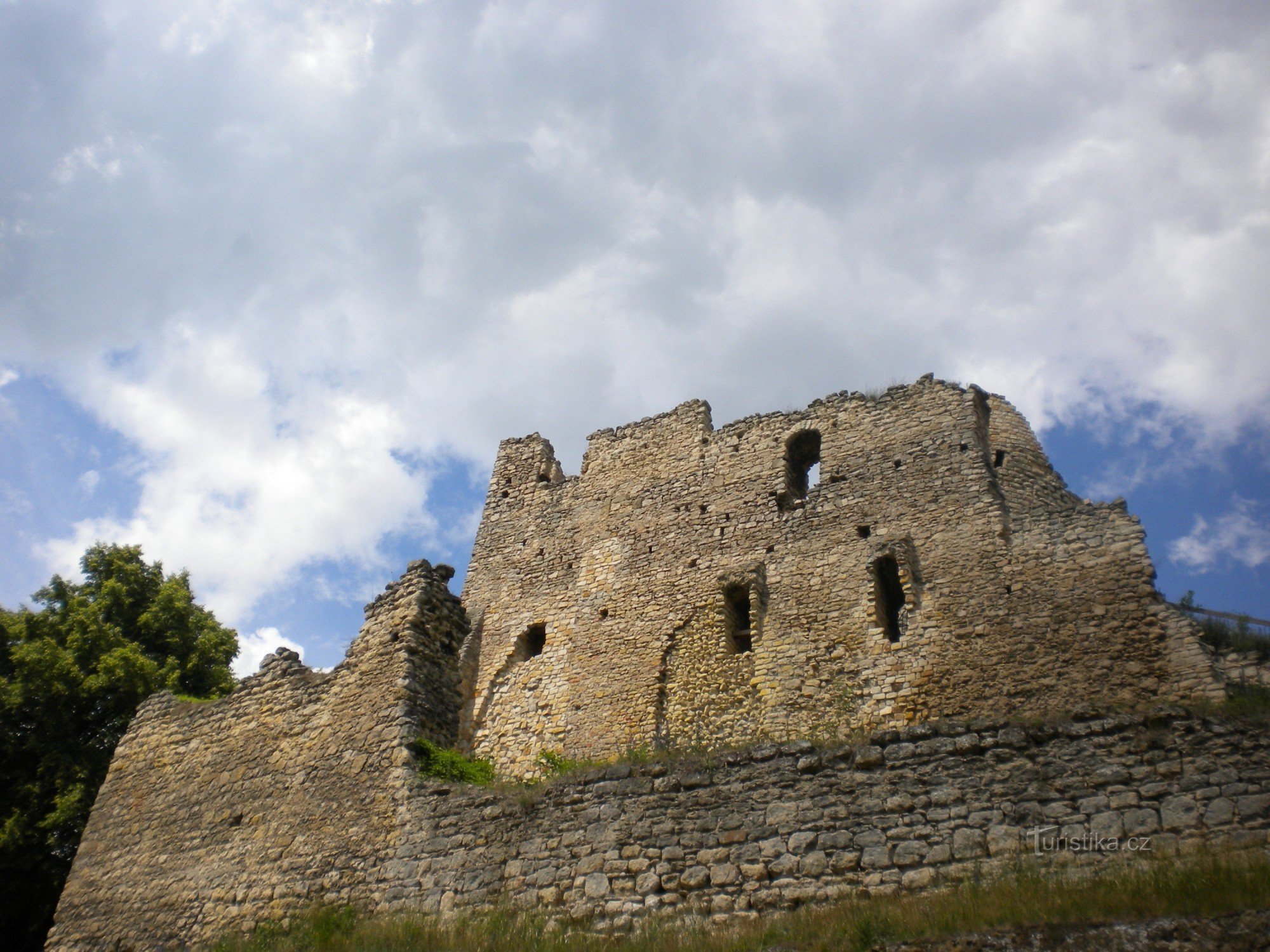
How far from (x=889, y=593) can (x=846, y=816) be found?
627cm

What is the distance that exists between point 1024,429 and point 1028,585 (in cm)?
380

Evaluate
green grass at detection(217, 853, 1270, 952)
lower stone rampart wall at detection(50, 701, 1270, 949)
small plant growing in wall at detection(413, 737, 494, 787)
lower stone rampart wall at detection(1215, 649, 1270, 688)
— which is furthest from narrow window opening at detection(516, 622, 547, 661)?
lower stone rampart wall at detection(1215, 649, 1270, 688)

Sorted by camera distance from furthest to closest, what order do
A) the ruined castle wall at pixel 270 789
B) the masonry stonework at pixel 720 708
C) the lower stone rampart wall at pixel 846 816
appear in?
the ruined castle wall at pixel 270 789 → the masonry stonework at pixel 720 708 → the lower stone rampart wall at pixel 846 816

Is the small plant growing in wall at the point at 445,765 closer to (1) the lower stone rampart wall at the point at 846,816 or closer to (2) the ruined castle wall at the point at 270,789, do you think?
(2) the ruined castle wall at the point at 270,789

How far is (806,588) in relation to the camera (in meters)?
15.5

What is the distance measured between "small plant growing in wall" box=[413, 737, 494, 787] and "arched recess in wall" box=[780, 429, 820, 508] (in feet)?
23.2

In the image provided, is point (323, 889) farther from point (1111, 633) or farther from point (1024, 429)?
point (1024, 429)

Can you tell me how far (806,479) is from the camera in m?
18.1

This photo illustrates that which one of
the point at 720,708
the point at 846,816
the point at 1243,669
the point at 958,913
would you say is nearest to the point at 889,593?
the point at 720,708

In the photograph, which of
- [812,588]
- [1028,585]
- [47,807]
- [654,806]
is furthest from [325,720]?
[1028,585]

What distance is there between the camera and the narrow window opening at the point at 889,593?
14633mm

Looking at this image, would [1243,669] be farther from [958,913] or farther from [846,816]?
[958,913]

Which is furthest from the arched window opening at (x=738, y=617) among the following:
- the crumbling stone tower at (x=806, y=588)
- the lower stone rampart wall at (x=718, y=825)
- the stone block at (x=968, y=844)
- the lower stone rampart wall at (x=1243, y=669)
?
the stone block at (x=968, y=844)

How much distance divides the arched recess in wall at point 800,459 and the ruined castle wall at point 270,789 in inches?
249
